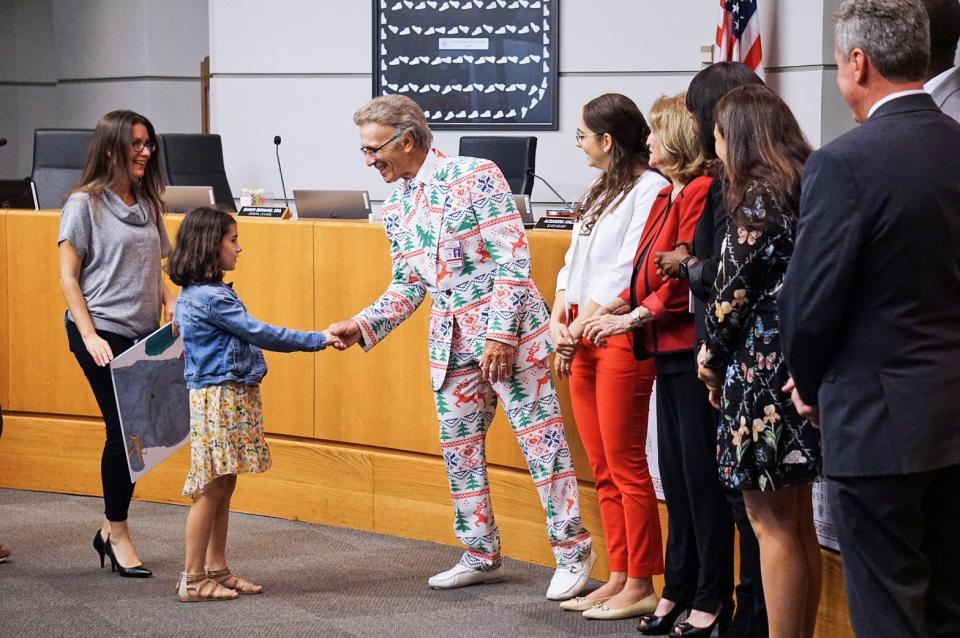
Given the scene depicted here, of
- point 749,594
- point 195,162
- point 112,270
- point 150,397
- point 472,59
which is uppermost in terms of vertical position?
point 472,59

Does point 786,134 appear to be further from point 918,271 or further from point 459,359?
Result: point 459,359

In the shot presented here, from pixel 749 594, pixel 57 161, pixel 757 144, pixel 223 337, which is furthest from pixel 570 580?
pixel 57 161

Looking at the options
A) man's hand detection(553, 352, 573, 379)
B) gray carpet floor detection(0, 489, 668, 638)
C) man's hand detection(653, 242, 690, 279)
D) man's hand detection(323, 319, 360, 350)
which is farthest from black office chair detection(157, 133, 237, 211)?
man's hand detection(653, 242, 690, 279)

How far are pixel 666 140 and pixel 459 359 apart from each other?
2.94 ft

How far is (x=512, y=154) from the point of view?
6.16 meters

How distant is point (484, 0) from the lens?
23.9ft

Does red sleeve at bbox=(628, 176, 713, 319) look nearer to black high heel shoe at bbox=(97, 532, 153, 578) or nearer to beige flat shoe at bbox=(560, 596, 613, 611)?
beige flat shoe at bbox=(560, 596, 613, 611)

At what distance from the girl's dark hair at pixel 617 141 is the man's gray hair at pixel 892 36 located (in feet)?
4.38

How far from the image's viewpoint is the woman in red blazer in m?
3.05

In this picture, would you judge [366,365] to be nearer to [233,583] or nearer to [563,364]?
[233,583]

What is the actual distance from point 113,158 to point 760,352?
2.21 m

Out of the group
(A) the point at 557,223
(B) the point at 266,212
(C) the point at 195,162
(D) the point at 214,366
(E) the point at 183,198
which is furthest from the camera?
(C) the point at 195,162

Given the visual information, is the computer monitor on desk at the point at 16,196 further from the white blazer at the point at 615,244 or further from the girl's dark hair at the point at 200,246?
the white blazer at the point at 615,244

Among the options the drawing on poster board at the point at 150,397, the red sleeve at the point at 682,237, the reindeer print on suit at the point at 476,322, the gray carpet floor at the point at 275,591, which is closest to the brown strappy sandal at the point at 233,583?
the gray carpet floor at the point at 275,591
